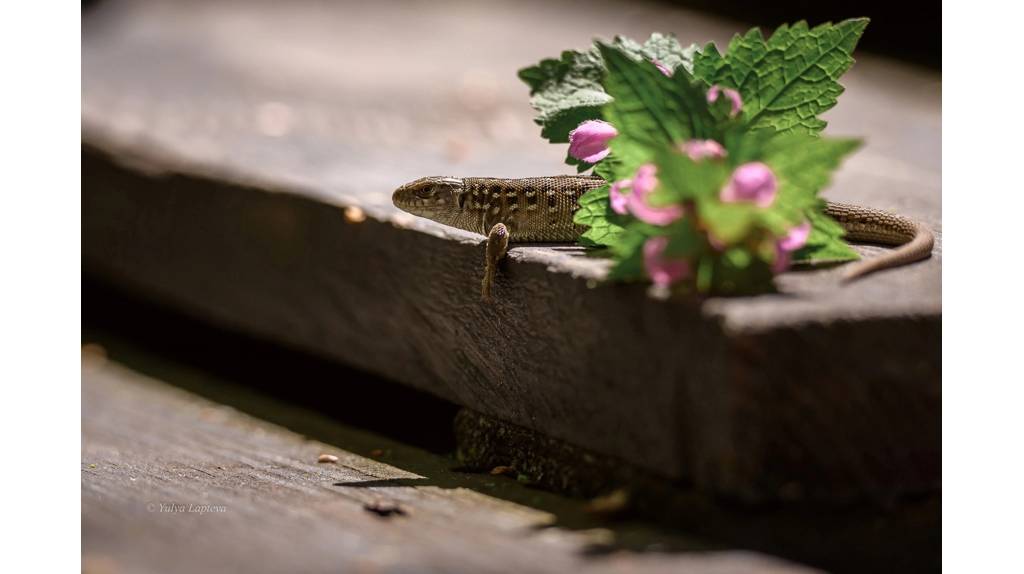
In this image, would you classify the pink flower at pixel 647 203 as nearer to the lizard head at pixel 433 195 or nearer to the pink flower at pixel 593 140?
the pink flower at pixel 593 140

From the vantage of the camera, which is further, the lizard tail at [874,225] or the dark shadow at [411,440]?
the lizard tail at [874,225]

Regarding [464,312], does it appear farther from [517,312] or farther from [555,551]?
[555,551]

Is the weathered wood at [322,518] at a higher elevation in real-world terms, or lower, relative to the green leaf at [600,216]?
lower

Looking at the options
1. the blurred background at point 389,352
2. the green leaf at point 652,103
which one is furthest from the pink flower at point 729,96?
the blurred background at point 389,352

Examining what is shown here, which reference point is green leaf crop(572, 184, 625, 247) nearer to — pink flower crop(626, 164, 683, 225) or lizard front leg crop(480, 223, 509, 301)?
lizard front leg crop(480, 223, 509, 301)

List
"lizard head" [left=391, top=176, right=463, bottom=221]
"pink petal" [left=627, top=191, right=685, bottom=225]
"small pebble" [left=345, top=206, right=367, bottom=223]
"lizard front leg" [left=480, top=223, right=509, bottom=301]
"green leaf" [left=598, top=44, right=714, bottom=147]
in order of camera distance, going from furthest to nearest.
A: "small pebble" [left=345, top=206, right=367, bottom=223]
"lizard head" [left=391, top=176, right=463, bottom=221]
"lizard front leg" [left=480, top=223, right=509, bottom=301]
"green leaf" [left=598, top=44, right=714, bottom=147]
"pink petal" [left=627, top=191, right=685, bottom=225]

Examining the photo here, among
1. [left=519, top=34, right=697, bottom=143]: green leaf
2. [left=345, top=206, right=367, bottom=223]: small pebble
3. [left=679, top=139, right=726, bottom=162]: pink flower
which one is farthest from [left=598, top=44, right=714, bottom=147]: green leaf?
[left=345, top=206, right=367, bottom=223]: small pebble
